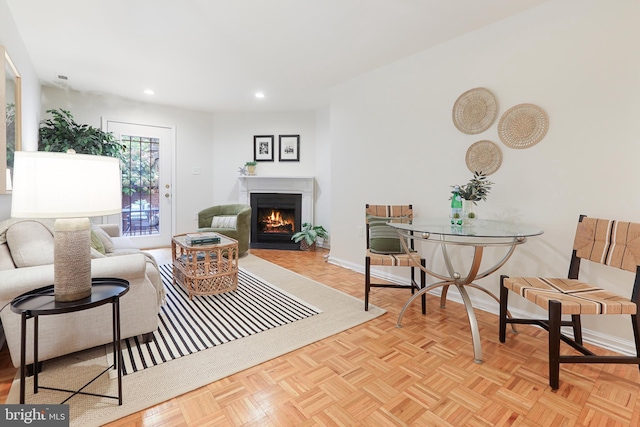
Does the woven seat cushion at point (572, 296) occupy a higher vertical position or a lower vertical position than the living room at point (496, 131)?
lower

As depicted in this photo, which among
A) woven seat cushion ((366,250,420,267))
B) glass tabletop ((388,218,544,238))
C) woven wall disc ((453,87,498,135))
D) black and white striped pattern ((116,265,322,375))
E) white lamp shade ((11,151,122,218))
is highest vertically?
woven wall disc ((453,87,498,135))

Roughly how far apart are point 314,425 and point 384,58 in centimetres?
320

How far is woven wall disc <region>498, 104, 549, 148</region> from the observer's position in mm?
2273

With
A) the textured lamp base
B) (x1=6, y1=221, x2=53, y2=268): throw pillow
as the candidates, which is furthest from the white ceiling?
the textured lamp base

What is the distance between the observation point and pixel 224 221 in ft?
15.1

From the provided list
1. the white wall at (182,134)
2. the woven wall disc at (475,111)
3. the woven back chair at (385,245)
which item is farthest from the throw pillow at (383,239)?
the white wall at (182,134)

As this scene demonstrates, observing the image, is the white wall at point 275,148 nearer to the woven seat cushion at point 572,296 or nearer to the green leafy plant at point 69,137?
the green leafy plant at point 69,137

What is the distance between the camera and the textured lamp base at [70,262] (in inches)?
53.5

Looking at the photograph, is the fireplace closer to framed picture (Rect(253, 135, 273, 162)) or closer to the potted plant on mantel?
the potted plant on mantel

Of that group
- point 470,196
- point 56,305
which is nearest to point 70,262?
point 56,305

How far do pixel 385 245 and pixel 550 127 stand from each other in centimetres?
150

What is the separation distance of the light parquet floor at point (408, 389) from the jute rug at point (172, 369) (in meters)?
0.07

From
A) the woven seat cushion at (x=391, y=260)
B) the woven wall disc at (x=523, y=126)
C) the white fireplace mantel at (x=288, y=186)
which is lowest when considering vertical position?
the woven seat cushion at (x=391, y=260)

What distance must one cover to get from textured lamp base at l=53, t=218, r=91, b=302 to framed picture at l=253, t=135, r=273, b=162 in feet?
13.8
